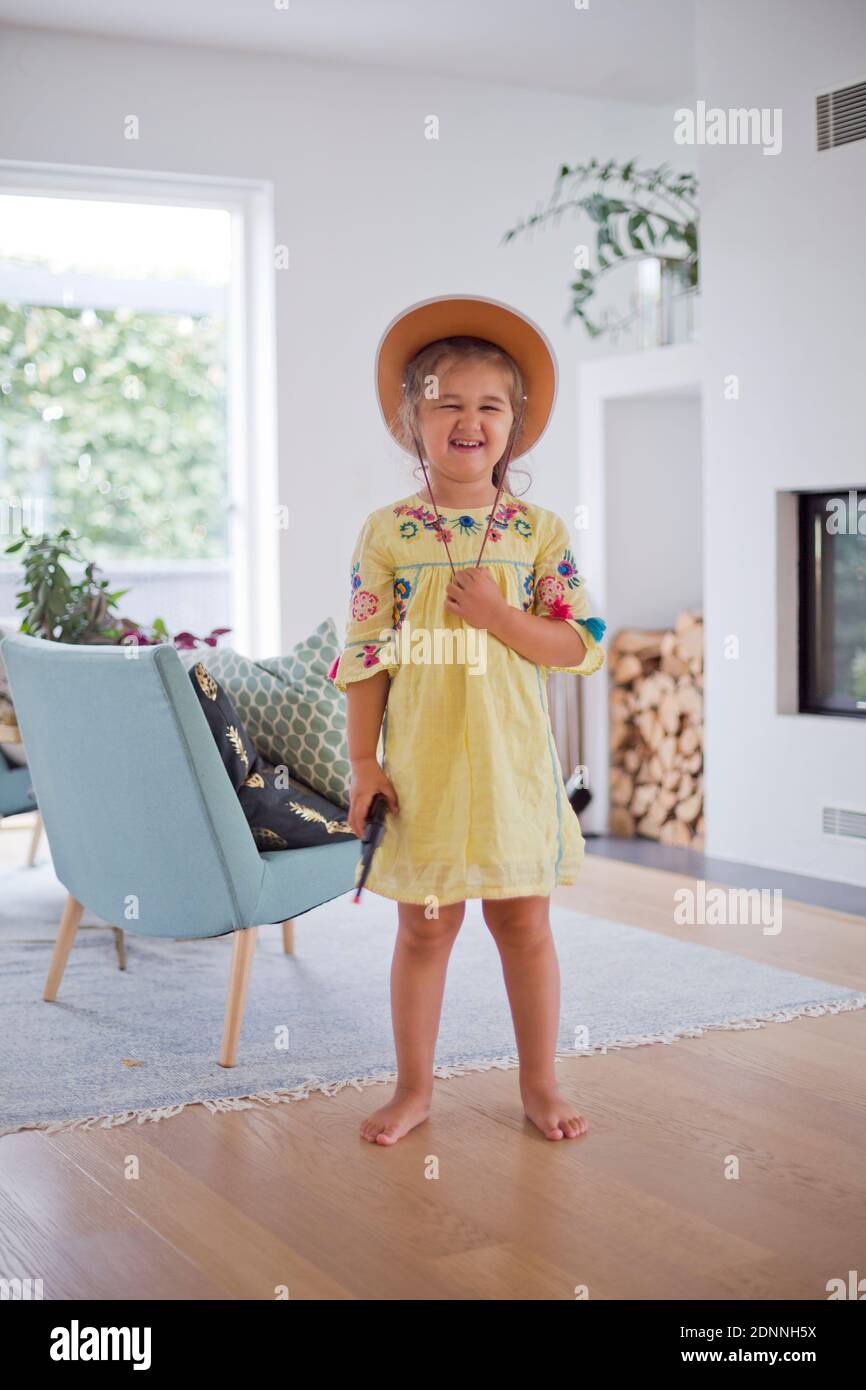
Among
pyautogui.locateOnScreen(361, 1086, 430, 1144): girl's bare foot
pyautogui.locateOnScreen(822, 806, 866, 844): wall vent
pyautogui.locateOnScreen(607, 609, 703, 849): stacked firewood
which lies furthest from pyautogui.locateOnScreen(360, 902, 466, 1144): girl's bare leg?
pyautogui.locateOnScreen(607, 609, 703, 849): stacked firewood

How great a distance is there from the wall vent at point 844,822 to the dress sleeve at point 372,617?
2256mm

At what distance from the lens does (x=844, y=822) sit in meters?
4.16

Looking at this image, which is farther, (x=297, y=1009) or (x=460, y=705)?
(x=297, y=1009)

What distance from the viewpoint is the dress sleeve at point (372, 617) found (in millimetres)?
2236

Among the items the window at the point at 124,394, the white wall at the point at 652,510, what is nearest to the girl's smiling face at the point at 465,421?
the white wall at the point at 652,510

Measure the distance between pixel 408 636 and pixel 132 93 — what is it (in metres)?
3.71

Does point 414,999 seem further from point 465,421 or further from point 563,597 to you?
point 465,421

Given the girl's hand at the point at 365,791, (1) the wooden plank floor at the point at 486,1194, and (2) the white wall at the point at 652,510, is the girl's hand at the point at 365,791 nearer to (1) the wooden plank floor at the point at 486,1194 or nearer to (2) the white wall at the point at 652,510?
(1) the wooden plank floor at the point at 486,1194

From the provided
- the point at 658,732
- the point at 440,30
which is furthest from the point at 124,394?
the point at 658,732

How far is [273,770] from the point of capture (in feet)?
9.82

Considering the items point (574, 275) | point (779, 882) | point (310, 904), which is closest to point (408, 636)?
point (310, 904)

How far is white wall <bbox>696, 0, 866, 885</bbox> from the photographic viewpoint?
411 cm

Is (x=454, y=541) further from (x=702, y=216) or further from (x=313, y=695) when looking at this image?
(x=702, y=216)

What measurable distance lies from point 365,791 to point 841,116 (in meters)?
2.83
